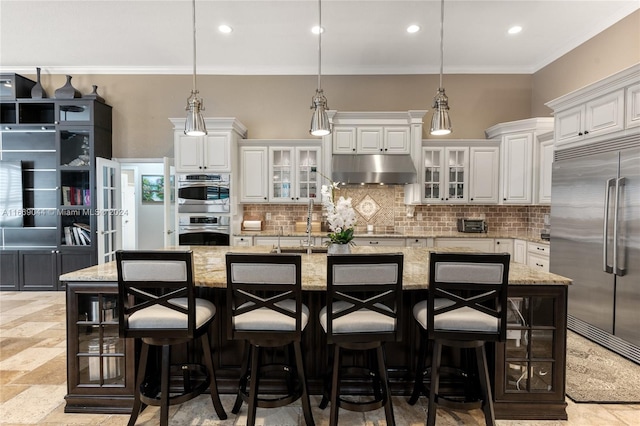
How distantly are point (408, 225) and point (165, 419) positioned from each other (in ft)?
13.9

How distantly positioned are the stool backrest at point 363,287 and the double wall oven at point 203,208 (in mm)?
3258

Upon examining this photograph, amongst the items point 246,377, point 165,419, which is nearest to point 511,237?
point 246,377

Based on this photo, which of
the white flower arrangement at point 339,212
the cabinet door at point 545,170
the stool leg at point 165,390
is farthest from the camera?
the cabinet door at point 545,170

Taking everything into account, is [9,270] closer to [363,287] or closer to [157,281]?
[157,281]

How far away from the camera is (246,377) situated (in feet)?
6.99

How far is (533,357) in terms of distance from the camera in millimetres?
2061

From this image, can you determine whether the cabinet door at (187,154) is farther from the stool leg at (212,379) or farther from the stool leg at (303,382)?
the stool leg at (303,382)

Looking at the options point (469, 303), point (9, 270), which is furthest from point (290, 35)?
point (9, 270)

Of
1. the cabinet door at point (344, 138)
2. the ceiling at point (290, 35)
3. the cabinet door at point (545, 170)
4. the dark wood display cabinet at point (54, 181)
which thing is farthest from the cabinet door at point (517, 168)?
the dark wood display cabinet at point (54, 181)

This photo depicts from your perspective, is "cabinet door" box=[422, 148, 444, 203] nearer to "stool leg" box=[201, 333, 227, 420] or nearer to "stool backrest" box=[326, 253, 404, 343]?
"stool backrest" box=[326, 253, 404, 343]

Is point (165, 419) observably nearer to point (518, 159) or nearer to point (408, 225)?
point (408, 225)

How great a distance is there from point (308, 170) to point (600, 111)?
3.39 metres

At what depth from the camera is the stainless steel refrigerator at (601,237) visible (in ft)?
9.24

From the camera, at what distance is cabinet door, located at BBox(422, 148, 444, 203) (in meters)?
4.91
